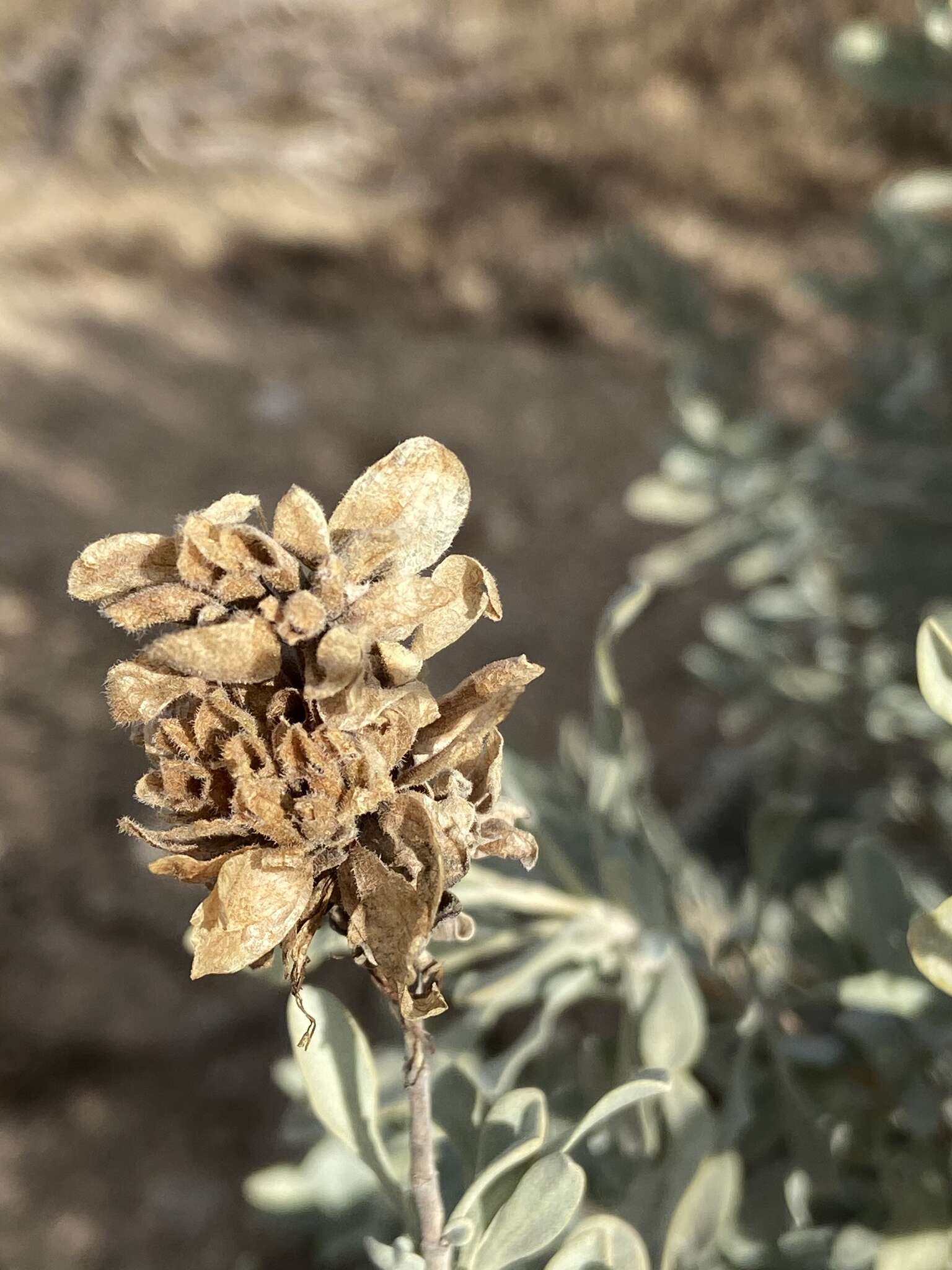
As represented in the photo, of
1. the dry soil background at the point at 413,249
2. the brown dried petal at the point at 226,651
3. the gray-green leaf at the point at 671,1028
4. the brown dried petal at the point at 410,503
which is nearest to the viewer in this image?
the brown dried petal at the point at 226,651

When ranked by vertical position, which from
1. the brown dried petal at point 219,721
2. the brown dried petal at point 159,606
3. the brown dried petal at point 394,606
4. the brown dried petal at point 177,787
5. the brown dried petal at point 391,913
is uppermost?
the brown dried petal at point 159,606

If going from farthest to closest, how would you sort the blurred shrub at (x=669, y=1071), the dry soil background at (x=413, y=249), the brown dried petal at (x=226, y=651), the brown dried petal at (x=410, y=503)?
the dry soil background at (x=413, y=249), the blurred shrub at (x=669, y=1071), the brown dried petal at (x=410, y=503), the brown dried petal at (x=226, y=651)

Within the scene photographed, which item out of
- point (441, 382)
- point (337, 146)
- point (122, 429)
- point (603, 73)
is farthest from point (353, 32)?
point (122, 429)

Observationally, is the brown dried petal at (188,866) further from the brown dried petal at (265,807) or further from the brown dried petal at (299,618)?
the brown dried petal at (299,618)

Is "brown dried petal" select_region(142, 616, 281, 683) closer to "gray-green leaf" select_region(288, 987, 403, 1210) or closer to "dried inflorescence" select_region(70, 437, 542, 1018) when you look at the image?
"dried inflorescence" select_region(70, 437, 542, 1018)

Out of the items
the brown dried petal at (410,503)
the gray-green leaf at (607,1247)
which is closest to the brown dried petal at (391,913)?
the brown dried petal at (410,503)

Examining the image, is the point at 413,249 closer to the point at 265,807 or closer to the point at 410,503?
the point at 410,503

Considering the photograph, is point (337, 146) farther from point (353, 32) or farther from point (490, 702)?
point (490, 702)

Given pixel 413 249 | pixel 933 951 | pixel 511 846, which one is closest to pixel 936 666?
pixel 933 951
